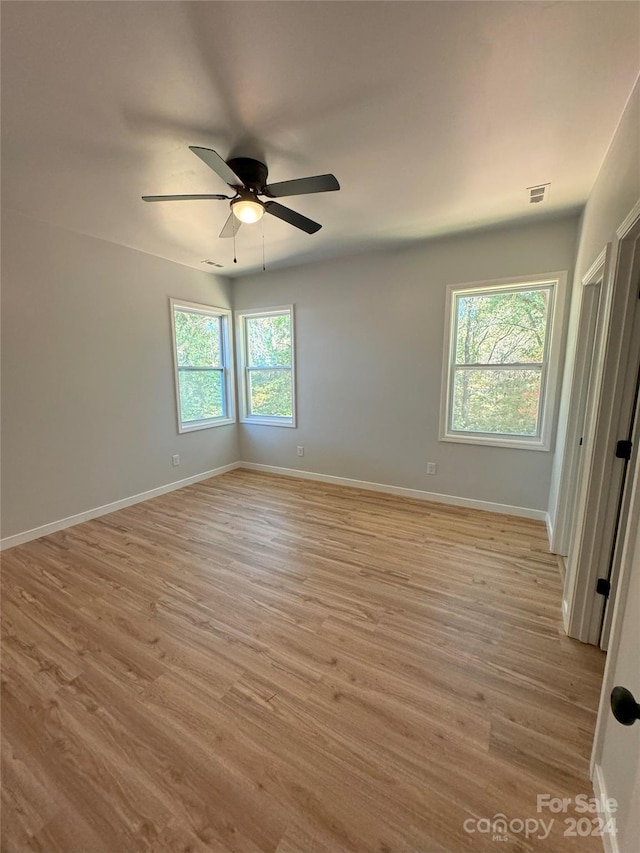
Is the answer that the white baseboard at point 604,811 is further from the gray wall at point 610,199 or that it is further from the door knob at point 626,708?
the gray wall at point 610,199

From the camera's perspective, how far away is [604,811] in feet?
3.64

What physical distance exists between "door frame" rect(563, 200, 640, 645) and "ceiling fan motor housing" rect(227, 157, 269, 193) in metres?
1.88

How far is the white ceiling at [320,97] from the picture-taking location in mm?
1249

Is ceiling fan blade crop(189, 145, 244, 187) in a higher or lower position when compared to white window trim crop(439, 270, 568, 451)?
higher

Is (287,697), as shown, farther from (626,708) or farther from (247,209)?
(247,209)

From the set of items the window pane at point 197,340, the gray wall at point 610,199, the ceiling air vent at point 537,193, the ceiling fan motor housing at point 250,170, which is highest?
the ceiling air vent at point 537,193

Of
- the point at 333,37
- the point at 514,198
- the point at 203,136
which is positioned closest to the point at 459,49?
the point at 333,37

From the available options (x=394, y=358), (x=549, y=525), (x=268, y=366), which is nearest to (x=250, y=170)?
(x=394, y=358)

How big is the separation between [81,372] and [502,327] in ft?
13.3

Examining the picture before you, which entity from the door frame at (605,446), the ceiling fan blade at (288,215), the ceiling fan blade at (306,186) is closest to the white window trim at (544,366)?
the door frame at (605,446)

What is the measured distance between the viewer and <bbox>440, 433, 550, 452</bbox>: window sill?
323cm

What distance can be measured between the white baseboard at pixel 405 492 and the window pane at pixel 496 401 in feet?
2.46

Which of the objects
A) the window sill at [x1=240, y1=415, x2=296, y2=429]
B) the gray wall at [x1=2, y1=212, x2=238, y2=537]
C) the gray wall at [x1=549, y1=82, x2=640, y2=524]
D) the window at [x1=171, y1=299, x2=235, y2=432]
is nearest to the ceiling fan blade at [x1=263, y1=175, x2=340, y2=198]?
the gray wall at [x1=549, y1=82, x2=640, y2=524]

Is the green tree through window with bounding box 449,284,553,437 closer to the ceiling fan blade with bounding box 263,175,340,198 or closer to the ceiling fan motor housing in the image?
the ceiling fan blade with bounding box 263,175,340,198
